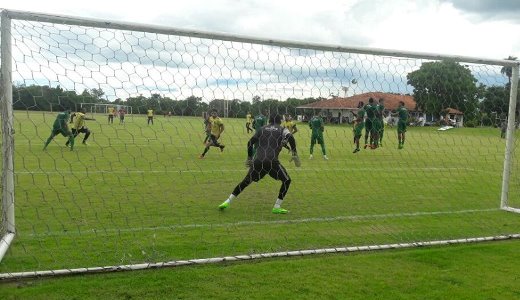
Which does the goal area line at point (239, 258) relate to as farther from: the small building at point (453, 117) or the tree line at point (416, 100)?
the small building at point (453, 117)

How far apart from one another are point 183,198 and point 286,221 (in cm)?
250

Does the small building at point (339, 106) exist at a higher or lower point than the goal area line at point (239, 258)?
higher

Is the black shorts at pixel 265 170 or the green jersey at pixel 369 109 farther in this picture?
the green jersey at pixel 369 109

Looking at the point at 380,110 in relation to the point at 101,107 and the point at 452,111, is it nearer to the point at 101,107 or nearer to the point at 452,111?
the point at 452,111

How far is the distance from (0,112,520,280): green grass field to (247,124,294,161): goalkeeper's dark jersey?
520mm

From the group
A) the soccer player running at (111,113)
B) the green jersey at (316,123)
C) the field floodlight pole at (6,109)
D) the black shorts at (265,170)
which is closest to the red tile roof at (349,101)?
the green jersey at (316,123)

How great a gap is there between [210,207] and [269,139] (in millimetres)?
1609

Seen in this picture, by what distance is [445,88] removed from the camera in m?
8.79

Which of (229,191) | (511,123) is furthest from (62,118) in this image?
(511,123)

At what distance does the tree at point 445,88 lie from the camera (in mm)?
8031

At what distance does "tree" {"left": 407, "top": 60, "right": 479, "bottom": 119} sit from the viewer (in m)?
8.03

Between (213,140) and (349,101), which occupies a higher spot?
(349,101)

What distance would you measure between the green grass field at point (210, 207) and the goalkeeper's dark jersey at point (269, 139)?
1.71 ft

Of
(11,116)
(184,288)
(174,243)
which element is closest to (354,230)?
(174,243)
